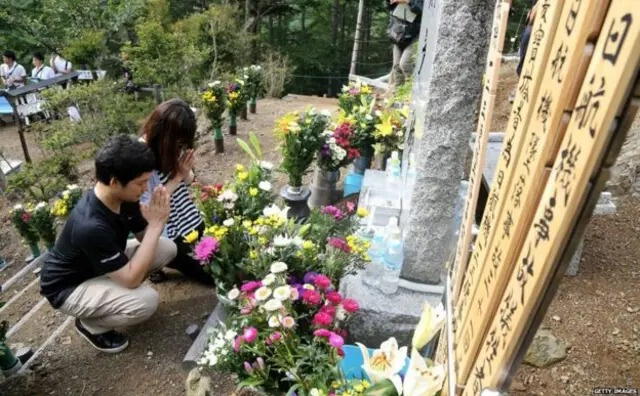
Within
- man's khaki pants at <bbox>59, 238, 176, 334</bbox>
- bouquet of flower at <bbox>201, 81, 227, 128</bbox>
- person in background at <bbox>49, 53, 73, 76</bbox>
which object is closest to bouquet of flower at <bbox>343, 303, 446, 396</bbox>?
man's khaki pants at <bbox>59, 238, 176, 334</bbox>

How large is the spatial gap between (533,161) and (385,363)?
1048 millimetres

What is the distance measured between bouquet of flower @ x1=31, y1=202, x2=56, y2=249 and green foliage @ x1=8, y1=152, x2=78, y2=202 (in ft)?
5.41

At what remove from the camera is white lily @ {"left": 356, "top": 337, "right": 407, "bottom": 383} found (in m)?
1.66

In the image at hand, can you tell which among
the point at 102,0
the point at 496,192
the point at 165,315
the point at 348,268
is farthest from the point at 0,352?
the point at 102,0

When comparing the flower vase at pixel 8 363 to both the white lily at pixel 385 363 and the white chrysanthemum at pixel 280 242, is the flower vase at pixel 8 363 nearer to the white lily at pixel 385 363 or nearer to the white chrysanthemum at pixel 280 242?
the white chrysanthemum at pixel 280 242

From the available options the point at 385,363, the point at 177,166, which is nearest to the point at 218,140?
the point at 177,166

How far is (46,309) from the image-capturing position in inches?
135

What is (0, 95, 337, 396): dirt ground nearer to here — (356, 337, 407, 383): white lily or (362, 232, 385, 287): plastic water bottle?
(362, 232, 385, 287): plastic water bottle

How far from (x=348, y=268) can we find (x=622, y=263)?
2226 mm

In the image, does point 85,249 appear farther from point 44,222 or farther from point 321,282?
point 44,222

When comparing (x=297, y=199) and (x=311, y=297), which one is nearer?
(x=311, y=297)

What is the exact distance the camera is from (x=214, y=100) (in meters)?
5.72

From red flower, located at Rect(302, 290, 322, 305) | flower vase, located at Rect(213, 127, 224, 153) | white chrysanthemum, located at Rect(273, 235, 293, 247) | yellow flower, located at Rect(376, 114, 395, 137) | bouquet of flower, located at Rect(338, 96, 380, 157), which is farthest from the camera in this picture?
flower vase, located at Rect(213, 127, 224, 153)

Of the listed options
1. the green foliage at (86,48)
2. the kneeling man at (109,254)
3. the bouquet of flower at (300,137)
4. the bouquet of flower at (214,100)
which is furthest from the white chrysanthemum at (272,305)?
the green foliage at (86,48)
